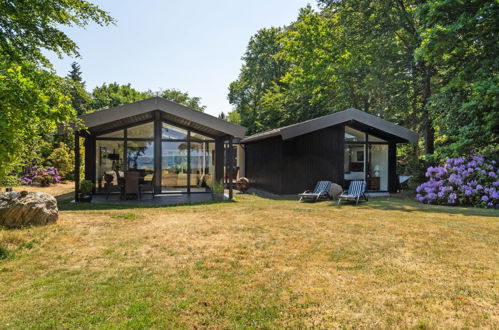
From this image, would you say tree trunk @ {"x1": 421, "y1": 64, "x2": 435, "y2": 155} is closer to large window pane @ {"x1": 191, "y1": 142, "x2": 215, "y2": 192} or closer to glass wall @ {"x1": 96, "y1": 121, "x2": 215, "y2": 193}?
large window pane @ {"x1": 191, "y1": 142, "x2": 215, "y2": 192}

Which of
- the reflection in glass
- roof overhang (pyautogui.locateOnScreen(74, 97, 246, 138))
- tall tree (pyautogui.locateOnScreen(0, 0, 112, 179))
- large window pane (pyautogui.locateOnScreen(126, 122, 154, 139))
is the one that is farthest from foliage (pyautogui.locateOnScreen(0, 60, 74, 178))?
the reflection in glass

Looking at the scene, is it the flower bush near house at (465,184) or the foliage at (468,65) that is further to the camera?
the foliage at (468,65)

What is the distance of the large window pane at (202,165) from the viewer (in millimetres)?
12000

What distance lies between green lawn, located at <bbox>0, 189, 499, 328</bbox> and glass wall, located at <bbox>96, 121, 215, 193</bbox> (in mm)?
5092

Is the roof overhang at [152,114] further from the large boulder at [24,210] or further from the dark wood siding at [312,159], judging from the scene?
the large boulder at [24,210]

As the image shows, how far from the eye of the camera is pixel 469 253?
14.4 feet

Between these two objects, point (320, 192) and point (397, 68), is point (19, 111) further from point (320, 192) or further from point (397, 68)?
point (397, 68)

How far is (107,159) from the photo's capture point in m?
11.3

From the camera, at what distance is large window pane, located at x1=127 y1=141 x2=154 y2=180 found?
37.2 feet

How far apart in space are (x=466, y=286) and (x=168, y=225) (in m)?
4.84

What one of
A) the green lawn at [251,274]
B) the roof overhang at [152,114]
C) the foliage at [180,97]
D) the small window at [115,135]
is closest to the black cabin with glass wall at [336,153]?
the roof overhang at [152,114]

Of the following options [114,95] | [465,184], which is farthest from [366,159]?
[114,95]

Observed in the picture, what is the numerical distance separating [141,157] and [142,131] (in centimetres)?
92

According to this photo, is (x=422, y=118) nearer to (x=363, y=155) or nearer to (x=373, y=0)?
(x=363, y=155)
